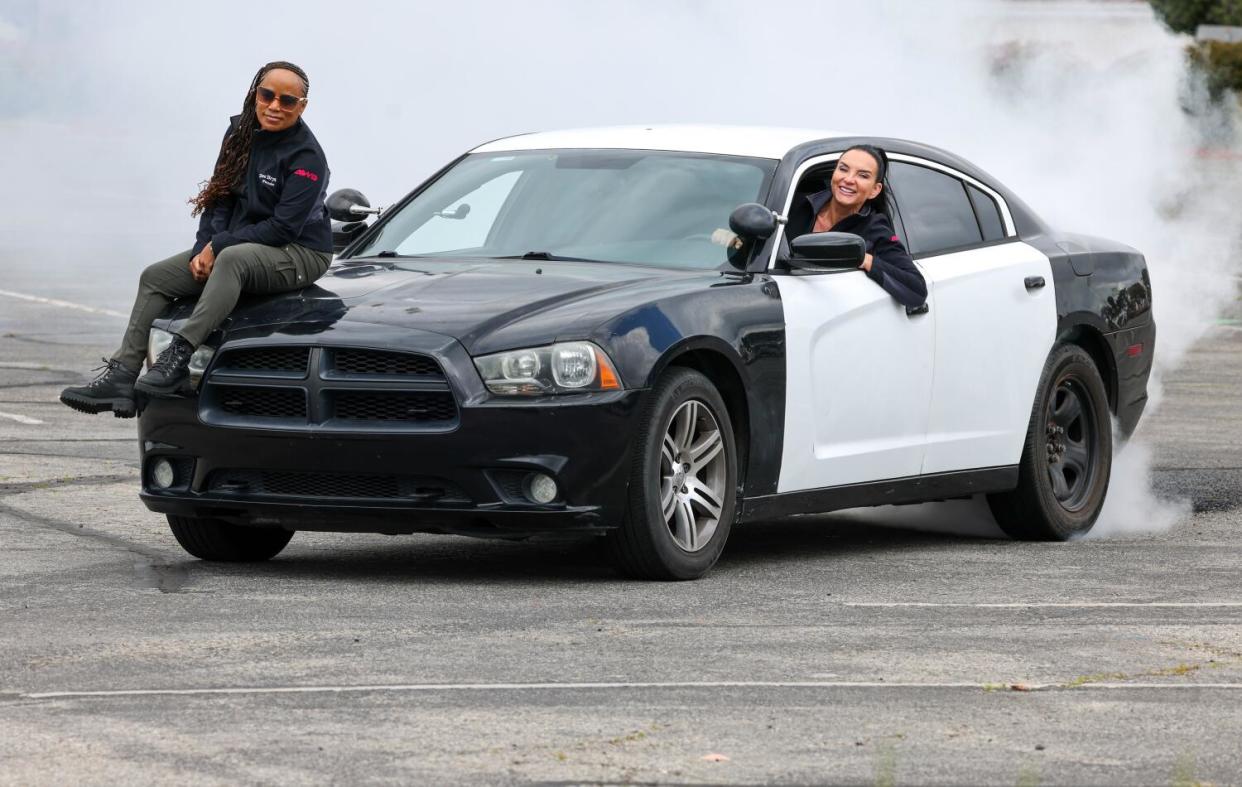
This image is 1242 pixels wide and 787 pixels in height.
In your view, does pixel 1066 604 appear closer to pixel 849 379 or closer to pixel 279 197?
pixel 849 379

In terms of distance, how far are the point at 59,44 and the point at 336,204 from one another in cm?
1656

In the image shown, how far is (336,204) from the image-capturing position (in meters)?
9.95

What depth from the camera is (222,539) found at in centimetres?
889

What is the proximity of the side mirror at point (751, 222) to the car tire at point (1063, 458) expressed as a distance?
1.90m

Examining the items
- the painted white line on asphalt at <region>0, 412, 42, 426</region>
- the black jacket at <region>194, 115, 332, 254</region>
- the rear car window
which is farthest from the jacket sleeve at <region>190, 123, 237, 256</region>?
the painted white line on asphalt at <region>0, 412, 42, 426</region>

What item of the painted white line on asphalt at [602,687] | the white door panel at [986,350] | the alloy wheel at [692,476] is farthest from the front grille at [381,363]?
the white door panel at [986,350]

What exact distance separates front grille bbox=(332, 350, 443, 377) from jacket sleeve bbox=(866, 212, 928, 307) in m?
2.03

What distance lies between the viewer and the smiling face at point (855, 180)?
9.40 meters

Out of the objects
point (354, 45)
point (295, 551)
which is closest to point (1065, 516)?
point (295, 551)

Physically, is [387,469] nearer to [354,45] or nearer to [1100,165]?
[1100,165]

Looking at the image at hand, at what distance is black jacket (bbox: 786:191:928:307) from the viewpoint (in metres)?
9.30

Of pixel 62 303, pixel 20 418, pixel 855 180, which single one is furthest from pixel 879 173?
pixel 62 303

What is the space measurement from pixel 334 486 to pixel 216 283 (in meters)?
0.86

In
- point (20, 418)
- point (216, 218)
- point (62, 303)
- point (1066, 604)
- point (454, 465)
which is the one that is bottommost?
point (62, 303)
